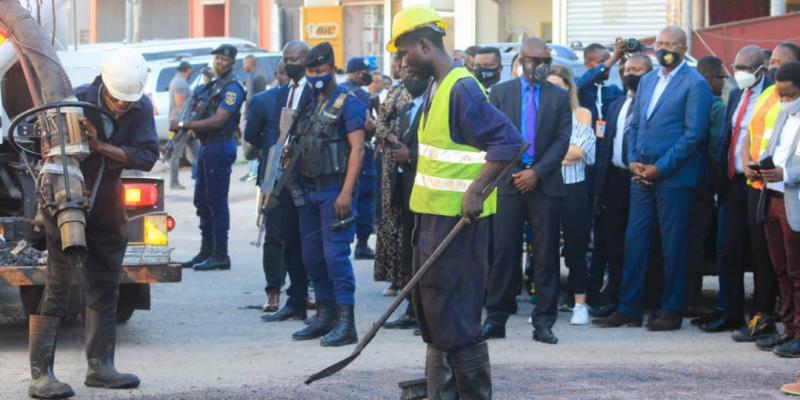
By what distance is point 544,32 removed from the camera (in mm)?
31438

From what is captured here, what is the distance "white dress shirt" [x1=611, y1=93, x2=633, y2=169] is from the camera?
10234 mm

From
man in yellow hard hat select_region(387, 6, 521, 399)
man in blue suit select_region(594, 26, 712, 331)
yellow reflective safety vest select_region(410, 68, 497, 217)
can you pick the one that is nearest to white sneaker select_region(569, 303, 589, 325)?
man in blue suit select_region(594, 26, 712, 331)

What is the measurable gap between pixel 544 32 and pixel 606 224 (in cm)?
2130

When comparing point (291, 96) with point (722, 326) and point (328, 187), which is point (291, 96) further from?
point (722, 326)

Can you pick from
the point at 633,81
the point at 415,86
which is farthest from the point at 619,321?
the point at 415,86

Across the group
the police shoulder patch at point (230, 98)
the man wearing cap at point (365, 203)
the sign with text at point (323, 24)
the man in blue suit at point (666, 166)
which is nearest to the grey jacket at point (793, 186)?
the man in blue suit at point (666, 166)

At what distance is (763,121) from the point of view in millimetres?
9117

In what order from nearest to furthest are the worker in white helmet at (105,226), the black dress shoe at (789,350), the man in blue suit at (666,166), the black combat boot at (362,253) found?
1. the worker in white helmet at (105,226)
2. the black dress shoe at (789,350)
3. the man in blue suit at (666,166)
4. the black combat boot at (362,253)

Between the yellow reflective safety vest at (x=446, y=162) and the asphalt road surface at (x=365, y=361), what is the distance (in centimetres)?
130

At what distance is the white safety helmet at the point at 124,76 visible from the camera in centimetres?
774

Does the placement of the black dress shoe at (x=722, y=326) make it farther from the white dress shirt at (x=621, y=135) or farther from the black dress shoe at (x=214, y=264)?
the black dress shoe at (x=214, y=264)

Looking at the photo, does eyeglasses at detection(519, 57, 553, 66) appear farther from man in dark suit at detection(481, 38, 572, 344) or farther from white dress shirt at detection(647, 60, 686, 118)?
white dress shirt at detection(647, 60, 686, 118)

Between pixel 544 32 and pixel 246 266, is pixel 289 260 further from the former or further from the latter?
pixel 544 32

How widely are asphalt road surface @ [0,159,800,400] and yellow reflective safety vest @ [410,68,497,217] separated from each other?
51.3 inches
